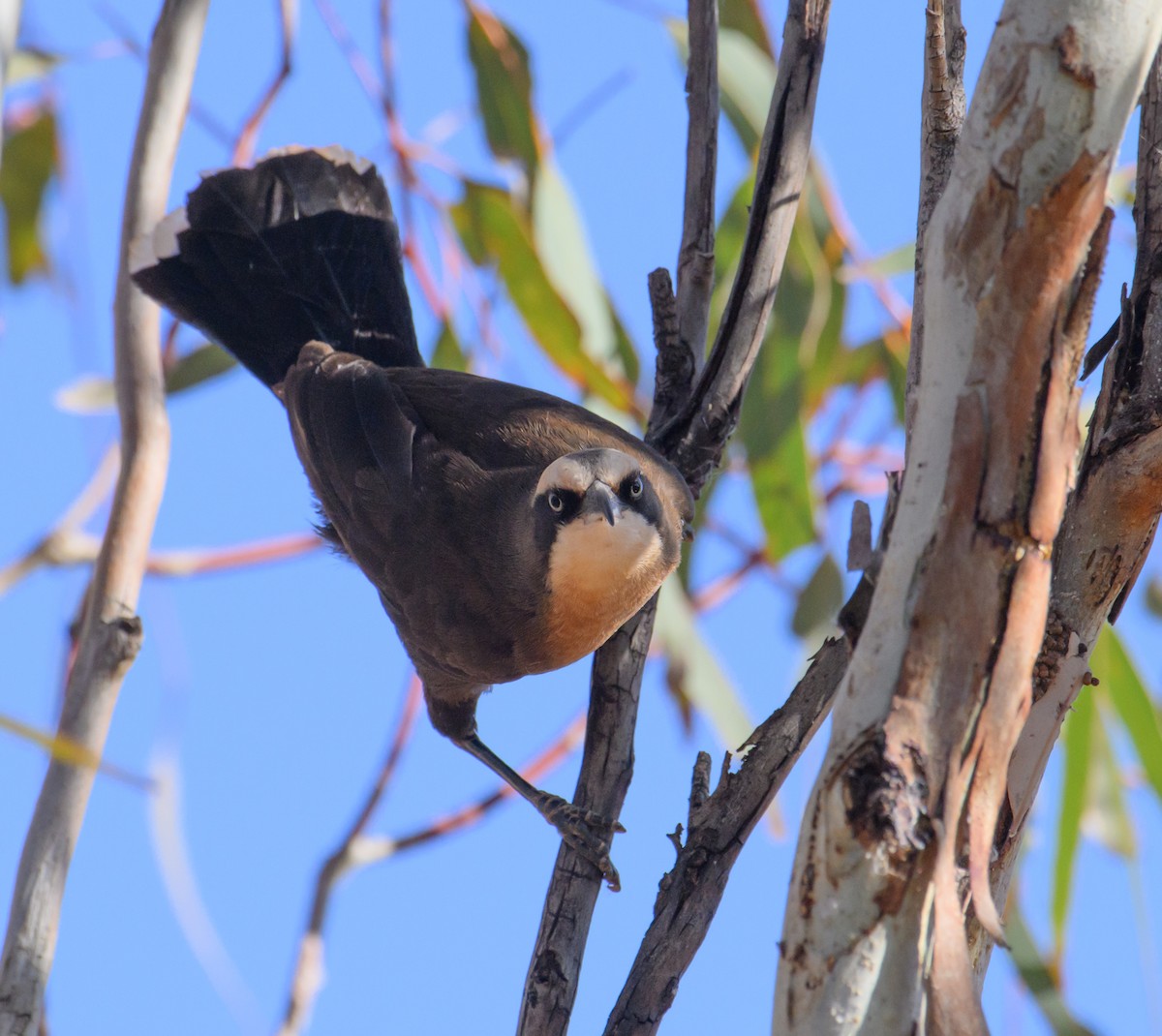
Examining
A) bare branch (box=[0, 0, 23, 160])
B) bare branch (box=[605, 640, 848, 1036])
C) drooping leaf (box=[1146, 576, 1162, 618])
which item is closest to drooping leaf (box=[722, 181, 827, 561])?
bare branch (box=[605, 640, 848, 1036])

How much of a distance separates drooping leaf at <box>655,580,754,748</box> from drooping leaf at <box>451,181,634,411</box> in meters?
0.57

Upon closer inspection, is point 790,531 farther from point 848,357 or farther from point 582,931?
point 582,931

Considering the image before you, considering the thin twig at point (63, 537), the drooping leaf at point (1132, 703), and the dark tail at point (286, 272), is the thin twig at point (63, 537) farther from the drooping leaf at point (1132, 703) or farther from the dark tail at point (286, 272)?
the drooping leaf at point (1132, 703)

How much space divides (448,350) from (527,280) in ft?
1.10

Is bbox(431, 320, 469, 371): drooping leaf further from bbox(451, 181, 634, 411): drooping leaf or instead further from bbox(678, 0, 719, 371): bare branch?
bbox(678, 0, 719, 371): bare branch

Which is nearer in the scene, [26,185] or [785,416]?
[785,416]

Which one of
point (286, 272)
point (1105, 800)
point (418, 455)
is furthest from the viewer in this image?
point (1105, 800)

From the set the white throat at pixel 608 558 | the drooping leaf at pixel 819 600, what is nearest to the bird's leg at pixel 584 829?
the white throat at pixel 608 558

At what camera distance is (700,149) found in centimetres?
260

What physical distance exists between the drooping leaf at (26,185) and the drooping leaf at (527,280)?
169cm

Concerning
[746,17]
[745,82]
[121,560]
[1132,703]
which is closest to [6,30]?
[121,560]

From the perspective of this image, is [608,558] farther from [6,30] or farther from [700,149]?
[6,30]

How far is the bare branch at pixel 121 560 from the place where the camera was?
192 centimetres

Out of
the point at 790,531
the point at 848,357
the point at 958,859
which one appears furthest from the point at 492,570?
the point at 958,859
